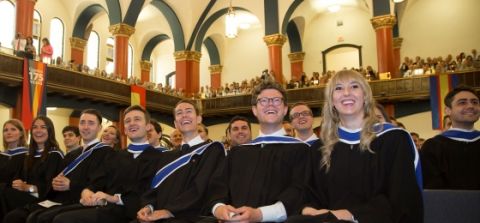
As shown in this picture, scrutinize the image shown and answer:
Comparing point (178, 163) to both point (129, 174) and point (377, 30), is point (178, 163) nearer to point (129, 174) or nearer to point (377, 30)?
point (129, 174)

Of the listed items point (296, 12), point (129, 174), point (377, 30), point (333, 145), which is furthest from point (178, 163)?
point (296, 12)

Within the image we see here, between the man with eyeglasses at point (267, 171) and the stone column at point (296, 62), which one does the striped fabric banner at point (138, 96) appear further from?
the man with eyeglasses at point (267, 171)

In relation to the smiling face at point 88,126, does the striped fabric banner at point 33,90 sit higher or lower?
higher

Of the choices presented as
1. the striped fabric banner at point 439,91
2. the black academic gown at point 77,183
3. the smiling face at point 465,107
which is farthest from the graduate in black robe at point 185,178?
the striped fabric banner at point 439,91

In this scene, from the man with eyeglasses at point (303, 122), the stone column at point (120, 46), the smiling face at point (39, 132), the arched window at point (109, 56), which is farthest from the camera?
the arched window at point (109, 56)

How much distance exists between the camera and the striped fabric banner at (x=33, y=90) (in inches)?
533

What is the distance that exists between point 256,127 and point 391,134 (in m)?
18.5

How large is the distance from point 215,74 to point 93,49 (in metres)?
7.28

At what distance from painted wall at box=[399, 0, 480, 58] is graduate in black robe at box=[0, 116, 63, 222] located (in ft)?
63.1

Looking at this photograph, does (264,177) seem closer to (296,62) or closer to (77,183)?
(77,183)

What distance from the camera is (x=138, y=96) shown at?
18359 millimetres

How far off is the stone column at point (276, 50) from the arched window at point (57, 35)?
10014mm

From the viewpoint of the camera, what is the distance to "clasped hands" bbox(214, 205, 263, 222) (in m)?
3.23

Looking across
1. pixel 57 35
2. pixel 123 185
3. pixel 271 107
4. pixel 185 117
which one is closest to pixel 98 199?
pixel 123 185
